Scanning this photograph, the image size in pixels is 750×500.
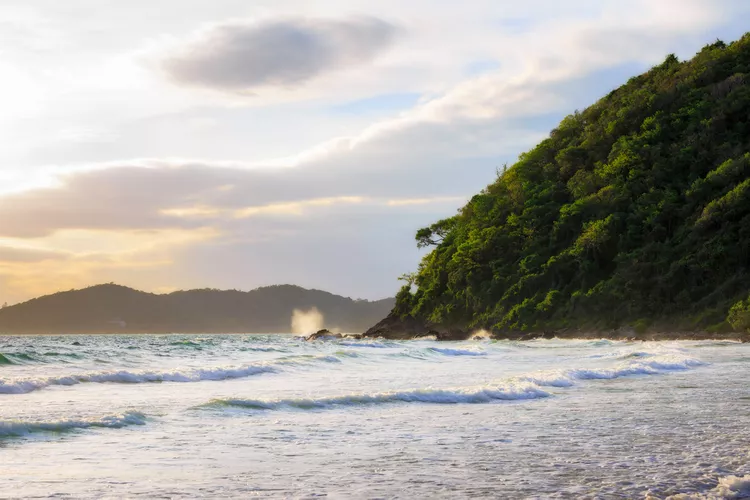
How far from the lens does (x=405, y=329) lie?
3910 inches

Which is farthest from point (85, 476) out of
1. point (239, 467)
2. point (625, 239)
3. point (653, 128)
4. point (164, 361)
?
point (653, 128)

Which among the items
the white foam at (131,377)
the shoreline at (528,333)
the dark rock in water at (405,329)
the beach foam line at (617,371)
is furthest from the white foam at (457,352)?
the dark rock in water at (405,329)

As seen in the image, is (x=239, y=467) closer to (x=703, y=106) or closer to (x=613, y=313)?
(x=613, y=313)

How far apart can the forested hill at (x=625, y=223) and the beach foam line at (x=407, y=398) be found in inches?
1787

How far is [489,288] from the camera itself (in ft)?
291

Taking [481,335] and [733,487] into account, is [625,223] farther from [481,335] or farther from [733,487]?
[733,487]

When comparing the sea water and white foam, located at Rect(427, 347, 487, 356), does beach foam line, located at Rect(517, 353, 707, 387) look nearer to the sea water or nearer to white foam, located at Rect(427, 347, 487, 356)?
the sea water

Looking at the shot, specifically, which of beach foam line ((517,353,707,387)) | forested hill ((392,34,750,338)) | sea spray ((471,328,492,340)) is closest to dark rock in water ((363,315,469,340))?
forested hill ((392,34,750,338))

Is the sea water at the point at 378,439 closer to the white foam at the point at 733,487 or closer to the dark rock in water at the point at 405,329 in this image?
the white foam at the point at 733,487

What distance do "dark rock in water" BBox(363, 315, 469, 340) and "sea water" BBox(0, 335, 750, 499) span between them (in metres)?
70.0

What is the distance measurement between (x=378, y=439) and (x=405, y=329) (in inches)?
3482

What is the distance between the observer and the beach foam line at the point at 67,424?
11812mm

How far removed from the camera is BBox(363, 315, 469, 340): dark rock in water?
92188 mm

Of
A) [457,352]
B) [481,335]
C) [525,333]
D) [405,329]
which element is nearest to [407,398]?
[457,352]
